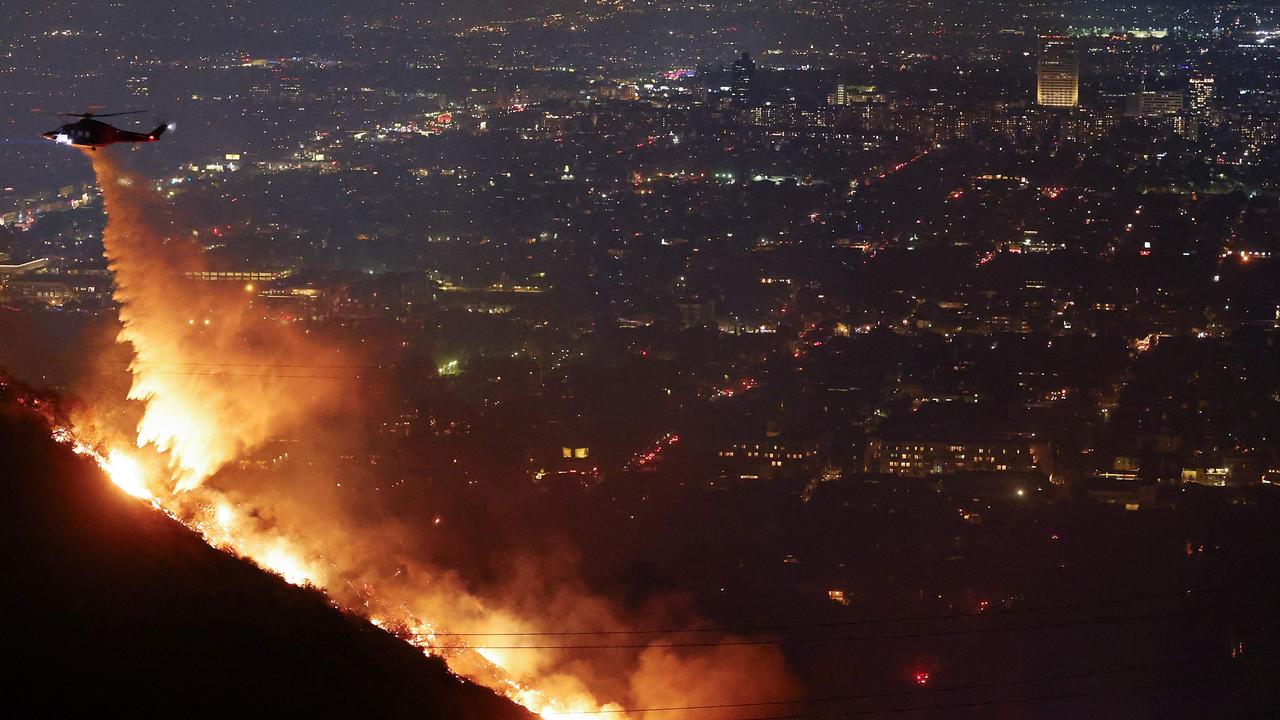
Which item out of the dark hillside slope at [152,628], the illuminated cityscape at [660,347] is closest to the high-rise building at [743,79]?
the illuminated cityscape at [660,347]

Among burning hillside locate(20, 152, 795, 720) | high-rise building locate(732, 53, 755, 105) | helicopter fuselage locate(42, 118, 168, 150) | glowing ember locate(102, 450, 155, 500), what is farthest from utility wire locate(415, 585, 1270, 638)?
high-rise building locate(732, 53, 755, 105)

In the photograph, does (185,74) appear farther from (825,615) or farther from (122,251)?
(825,615)

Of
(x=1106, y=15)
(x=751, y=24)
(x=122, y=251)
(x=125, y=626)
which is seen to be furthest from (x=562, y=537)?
(x=1106, y=15)

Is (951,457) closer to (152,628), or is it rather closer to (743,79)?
(743,79)

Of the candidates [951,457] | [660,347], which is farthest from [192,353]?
[951,457]

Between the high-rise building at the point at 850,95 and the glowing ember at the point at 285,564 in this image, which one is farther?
the high-rise building at the point at 850,95

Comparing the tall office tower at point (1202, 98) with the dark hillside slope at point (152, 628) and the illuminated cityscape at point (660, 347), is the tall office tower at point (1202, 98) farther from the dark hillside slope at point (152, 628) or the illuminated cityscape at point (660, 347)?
the dark hillside slope at point (152, 628)

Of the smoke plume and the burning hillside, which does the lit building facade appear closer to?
the burning hillside
